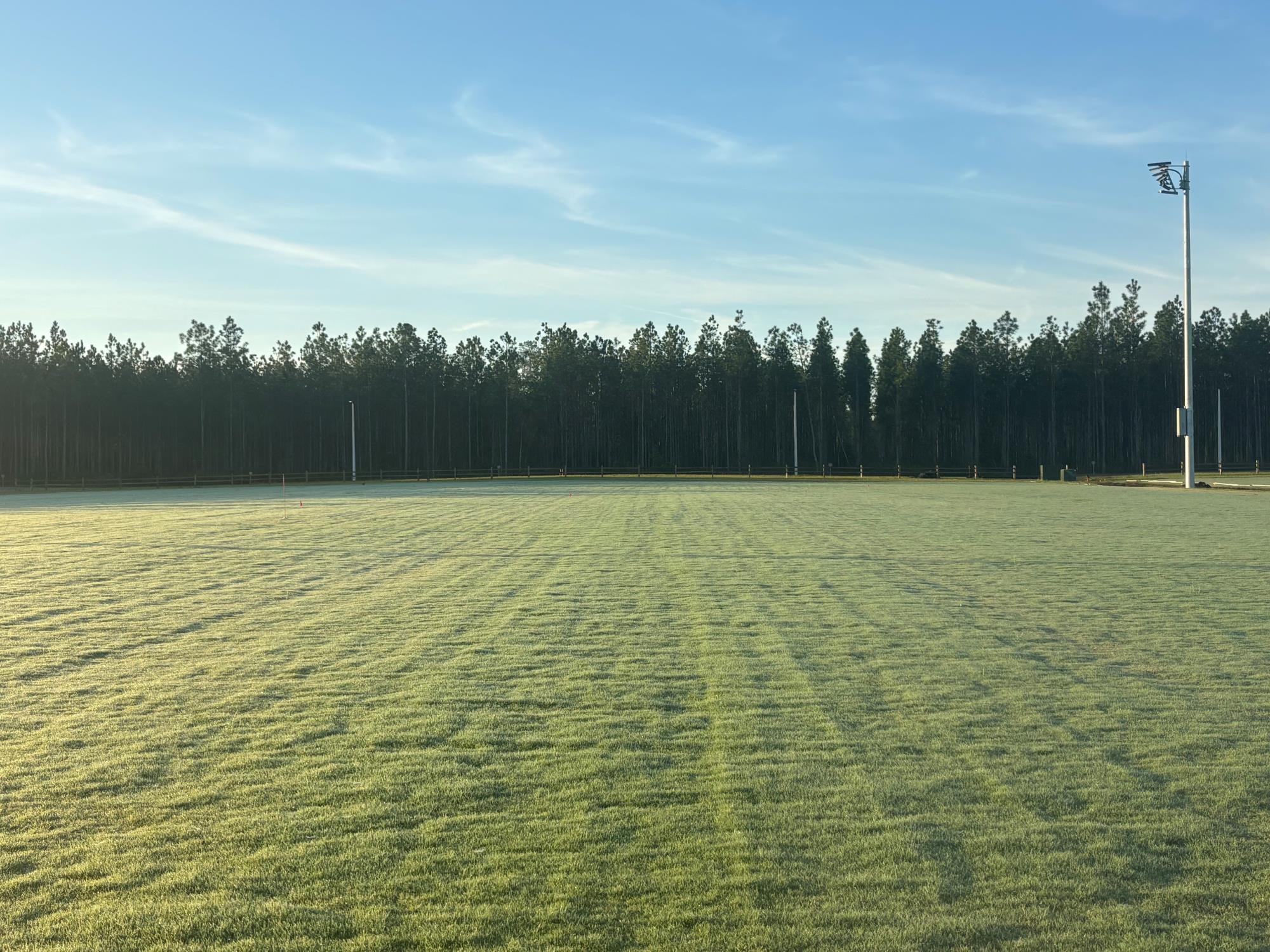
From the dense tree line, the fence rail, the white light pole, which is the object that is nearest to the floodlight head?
the white light pole

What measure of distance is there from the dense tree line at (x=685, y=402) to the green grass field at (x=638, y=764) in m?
97.8

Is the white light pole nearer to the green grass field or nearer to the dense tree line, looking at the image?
the green grass field

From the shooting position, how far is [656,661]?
8.95m

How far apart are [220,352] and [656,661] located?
110 meters

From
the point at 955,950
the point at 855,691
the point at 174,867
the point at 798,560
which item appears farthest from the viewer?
the point at 798,560

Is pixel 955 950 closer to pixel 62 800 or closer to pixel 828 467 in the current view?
pixel 62 800

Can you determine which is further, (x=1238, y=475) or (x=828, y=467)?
(x=828, y=467)

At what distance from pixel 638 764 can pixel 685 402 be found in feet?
370

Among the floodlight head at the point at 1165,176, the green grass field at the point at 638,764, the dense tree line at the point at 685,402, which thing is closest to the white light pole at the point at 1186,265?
the floodlight head at the point at 1165,176

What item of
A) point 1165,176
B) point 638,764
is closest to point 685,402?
point 1165,176

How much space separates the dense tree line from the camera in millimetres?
105938

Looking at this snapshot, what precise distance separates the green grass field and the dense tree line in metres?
97.8

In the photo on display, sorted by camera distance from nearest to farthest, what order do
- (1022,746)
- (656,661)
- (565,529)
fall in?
(1022,746)
(656,661)
(565,529)

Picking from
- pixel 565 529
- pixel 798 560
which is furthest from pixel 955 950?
pixel 565 529
